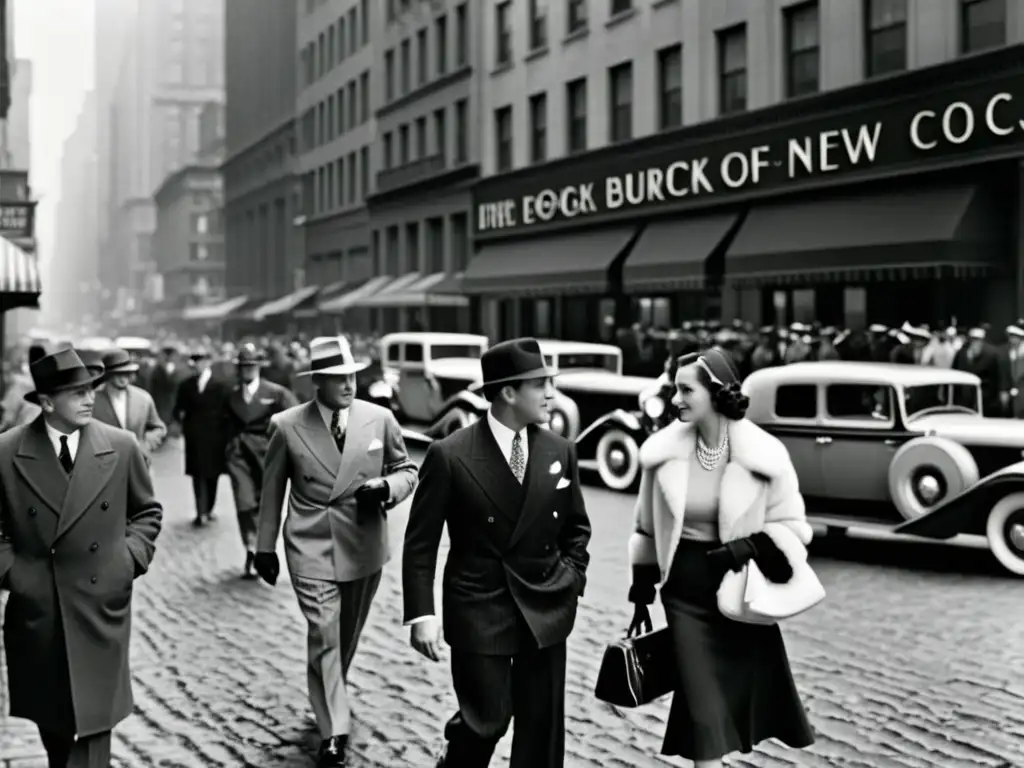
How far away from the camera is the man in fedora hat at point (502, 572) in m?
5.04

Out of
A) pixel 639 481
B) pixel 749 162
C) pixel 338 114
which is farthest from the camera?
pixel 338 114

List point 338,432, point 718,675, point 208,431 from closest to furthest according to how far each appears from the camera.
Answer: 1. point 718,675
2. point 338,432
3. point 208,431

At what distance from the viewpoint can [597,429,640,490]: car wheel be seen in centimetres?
1745

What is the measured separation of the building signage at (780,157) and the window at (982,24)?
80 cm

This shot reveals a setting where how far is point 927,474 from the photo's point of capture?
12047 mm

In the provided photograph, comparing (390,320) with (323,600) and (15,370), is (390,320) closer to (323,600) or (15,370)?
(15,370)

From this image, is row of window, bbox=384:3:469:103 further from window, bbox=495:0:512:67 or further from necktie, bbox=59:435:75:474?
necktie, bbox=59:435:75:474

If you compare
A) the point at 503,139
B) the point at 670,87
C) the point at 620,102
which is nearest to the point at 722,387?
the point at 670,87

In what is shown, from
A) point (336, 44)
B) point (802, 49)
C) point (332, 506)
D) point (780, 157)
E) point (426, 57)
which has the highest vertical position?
point (336, 44)

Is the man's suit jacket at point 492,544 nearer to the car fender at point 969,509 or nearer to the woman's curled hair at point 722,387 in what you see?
the woman's curled hair at point 722,387

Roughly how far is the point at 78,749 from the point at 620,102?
32.0 meters

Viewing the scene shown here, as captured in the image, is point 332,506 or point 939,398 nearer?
point 332,506

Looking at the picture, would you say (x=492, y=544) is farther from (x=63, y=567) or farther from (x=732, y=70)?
(x=732, y=70)

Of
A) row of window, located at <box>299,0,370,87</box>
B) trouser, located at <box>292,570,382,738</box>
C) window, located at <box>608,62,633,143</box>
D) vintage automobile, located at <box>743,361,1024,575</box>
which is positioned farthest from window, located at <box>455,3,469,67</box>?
trouser, located at <box>292,570,382,738</box>
